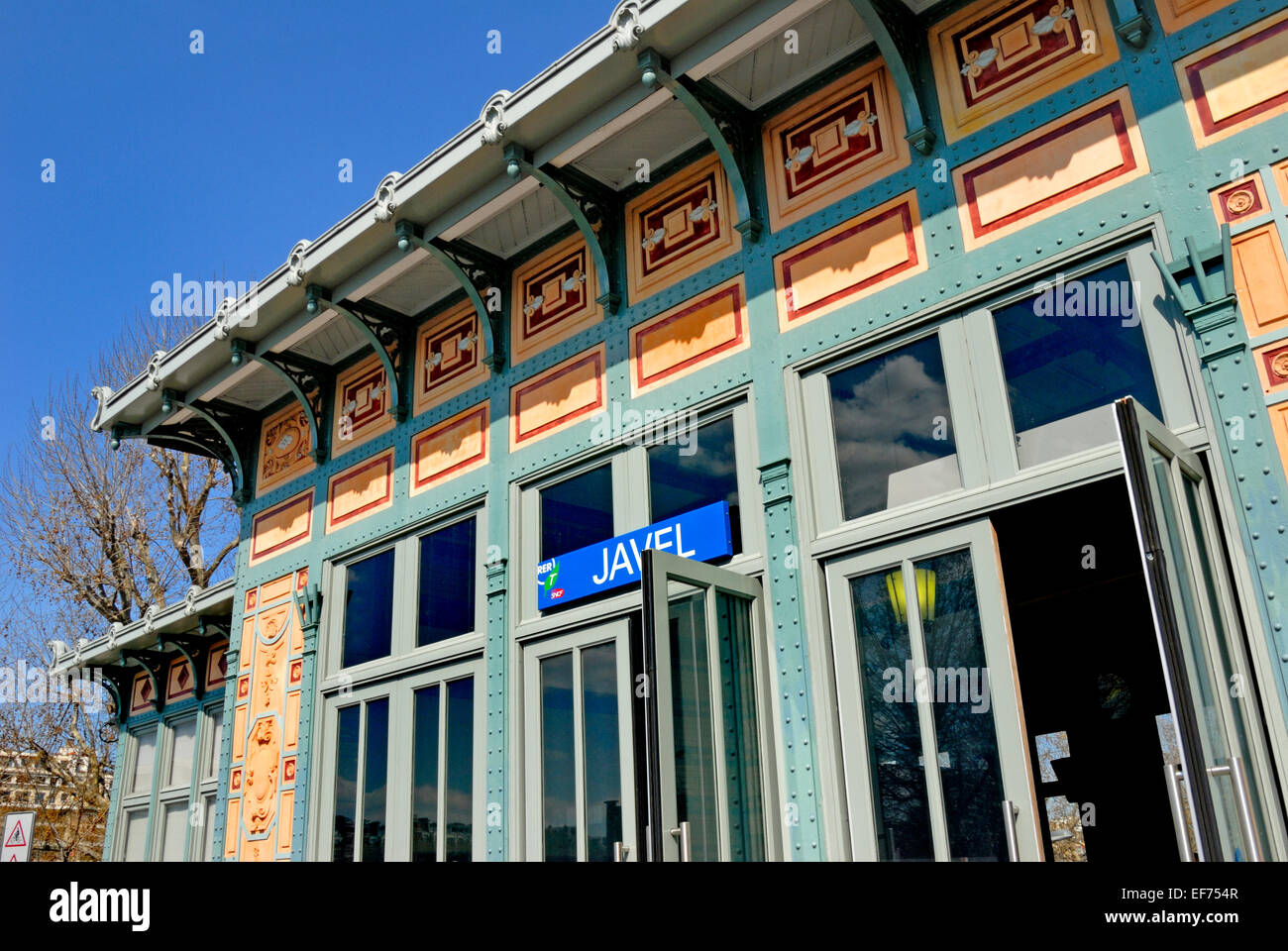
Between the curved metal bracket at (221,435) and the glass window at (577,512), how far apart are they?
5.23 metres

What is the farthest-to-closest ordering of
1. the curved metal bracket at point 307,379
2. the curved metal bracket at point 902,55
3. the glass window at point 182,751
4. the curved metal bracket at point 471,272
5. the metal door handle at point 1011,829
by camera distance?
the glass window at point 182,751 < the curved metal bracket at point 307,379 < the curved metal bracket at point 471,272 < the curved metal bracket at point 902,55 < the metal door handle at point 1011,829

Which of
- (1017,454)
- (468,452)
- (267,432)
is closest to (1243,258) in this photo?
(1017,454)

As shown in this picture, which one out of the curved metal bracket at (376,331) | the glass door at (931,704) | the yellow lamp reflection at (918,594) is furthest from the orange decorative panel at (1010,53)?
the curved metal bracket at (376,331)

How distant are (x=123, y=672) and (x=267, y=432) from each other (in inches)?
252

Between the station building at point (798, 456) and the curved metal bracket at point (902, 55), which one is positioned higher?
the curved metal bracket at point (902, 55)

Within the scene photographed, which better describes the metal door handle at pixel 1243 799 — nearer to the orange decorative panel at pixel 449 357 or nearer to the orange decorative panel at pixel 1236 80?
the orange decorative panel at pixel 1236 80

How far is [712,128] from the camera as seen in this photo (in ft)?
24.6

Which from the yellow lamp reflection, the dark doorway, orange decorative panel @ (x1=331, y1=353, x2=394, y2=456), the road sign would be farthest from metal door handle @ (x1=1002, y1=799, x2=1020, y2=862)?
the road sign

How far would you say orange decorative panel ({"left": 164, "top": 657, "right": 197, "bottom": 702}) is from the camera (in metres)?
14.5

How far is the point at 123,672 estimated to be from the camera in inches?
623

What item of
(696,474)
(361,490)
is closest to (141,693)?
(361,490)

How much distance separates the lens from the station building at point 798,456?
5.45 metres

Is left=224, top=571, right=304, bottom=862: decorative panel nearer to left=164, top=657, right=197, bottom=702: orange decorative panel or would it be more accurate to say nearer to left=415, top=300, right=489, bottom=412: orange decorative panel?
left=415, top=300, right=489, bottom=412: orange decorative panel
